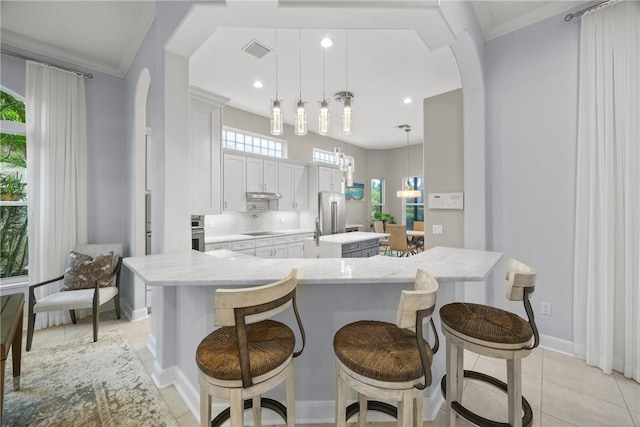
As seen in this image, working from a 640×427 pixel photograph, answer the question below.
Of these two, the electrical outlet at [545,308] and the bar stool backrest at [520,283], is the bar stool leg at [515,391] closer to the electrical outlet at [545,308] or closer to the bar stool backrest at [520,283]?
the bar stool backrest at [520,283]

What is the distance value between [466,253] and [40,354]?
386 centimetres

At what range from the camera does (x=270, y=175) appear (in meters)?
5.26

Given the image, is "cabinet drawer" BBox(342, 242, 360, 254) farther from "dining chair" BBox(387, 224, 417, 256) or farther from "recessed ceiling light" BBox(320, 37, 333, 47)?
"recessed ceiling light" BBox(320, 37, 333, 47)

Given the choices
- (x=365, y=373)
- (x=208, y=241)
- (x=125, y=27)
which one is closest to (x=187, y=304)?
(x=365, y=373)

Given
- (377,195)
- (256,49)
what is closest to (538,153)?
(256,49)

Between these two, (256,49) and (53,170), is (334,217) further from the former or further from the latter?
(53,170)

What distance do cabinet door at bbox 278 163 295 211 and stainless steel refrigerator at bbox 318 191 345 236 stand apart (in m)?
0.63

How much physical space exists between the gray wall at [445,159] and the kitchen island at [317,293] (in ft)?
4.40

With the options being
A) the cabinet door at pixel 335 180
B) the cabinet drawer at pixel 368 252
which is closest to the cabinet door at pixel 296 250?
the cabinet drawer at pixel 368 252

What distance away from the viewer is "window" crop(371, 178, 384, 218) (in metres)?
8.94

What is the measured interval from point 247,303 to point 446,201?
282 centimetres

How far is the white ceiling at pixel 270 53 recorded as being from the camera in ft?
8.30

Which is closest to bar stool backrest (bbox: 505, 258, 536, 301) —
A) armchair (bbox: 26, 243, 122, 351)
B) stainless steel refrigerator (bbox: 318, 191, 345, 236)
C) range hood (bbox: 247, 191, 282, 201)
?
armchair (bbox: 26, 243, 122, 351)

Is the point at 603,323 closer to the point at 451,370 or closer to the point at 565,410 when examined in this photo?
the point at 565,410
